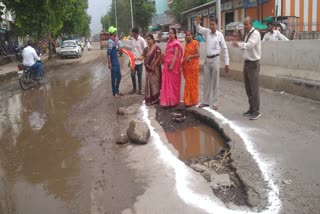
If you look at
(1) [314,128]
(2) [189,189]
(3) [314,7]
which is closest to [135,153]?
(2) [189,189]

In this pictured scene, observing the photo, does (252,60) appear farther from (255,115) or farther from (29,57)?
(29,57)

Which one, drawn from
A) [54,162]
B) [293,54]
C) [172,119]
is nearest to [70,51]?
[293,54]

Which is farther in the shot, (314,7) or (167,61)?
(314,7)

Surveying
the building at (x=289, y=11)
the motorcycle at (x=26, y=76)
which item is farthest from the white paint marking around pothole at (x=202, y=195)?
the building at (x=289, y=11)

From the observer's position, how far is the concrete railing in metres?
10.6

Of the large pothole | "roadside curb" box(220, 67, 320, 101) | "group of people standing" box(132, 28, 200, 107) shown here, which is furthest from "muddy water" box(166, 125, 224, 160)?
"roadside curb" box(220, 67, 320, 101)

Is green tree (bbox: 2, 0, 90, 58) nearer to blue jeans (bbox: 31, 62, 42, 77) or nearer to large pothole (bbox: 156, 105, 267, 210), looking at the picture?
blue jeans (bbox: 31, 62, 42, 77)

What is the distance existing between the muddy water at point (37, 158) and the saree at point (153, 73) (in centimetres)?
202

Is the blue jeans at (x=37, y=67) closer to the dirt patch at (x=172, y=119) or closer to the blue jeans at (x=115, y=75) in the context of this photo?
the blue jeans at (x=115, y=75)

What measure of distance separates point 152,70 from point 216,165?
3911 mm

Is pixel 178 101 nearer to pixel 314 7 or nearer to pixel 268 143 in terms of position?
pixel 268 143

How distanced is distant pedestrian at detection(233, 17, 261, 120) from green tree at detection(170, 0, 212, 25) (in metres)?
46.8

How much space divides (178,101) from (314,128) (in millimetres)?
3015

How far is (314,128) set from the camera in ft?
21.9
